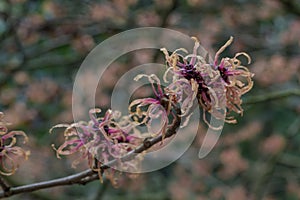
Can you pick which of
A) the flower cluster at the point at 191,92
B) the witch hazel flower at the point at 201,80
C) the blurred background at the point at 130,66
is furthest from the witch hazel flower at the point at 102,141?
the blurred background at the point at 130,66

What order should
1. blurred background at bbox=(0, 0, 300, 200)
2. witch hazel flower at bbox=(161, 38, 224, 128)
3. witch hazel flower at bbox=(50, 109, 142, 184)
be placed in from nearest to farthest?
1. witch hazel flower at bbox=(161, 38, 224, 128)
2. witch hazel flower at bbox=(50, 109, 142, 184)
3. blurred background at bbox=(0, 0, 300, 200)

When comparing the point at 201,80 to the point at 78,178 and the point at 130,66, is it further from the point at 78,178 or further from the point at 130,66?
the point at 130,66

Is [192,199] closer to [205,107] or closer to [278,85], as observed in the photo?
[278,85]

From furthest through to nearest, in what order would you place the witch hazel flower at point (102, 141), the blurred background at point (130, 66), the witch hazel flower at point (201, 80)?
1. the blurred background at point (130, 66)
2. the witch hazel flower at point (102, 141)
3. the witch hazel flower at point (201, 80)

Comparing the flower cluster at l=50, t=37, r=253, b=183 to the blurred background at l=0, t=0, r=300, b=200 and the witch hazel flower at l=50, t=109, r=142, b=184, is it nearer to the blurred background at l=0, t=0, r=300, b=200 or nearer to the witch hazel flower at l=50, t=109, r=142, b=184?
the witch hazel flower at l=50, t=109, r=142, b=184

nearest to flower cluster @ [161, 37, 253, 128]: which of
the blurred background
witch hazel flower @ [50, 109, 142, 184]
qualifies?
witch hazel flower @ [50, 109, 142, 184]

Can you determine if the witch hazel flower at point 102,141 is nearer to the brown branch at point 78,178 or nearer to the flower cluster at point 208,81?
the brown branch at point 78,178

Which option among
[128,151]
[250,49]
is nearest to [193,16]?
[250,49]

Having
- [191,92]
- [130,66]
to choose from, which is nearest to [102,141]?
[191,92]
